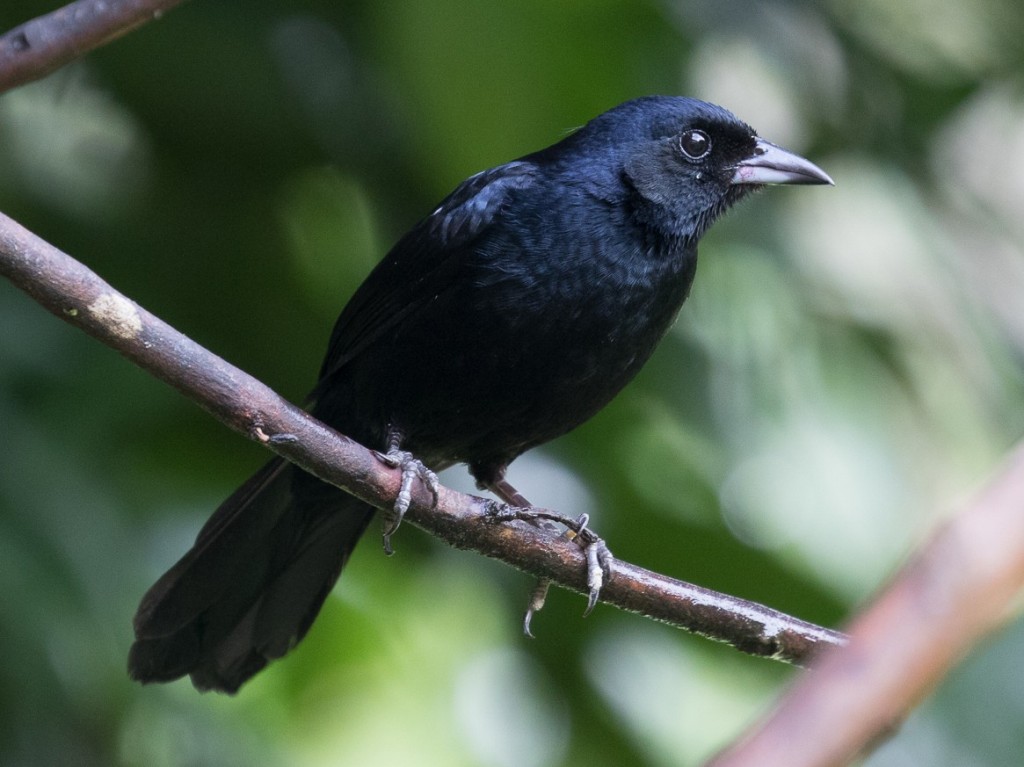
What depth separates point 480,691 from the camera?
15.7 feet

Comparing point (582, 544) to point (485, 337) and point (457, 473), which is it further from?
point (457, 473)

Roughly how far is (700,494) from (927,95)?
1.56 metres

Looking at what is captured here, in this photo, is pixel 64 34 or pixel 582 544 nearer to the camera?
pixel 64 34

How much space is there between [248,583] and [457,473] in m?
1.00

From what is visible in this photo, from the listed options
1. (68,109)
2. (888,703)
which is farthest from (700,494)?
(888,703)

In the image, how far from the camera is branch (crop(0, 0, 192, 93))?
2543 millimetres

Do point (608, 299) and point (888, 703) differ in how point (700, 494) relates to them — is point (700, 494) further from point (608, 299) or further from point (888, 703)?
point (888, 703)

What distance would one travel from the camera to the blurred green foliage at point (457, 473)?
3.84 metres

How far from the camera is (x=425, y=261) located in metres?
3.30

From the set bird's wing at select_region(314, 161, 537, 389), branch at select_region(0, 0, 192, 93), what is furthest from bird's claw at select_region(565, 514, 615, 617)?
branch at select_region(0, 0, 192, 93)

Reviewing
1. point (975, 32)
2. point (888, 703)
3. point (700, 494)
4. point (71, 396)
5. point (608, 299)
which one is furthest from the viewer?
point (975, 32)

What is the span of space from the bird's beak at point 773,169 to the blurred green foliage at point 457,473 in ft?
2.02

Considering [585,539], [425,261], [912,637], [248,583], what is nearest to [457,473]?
[248,583]

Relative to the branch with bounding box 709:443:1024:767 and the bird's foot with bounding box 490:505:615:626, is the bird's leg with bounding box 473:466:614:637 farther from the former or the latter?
the branch with bounding box 709:443:1024:767
